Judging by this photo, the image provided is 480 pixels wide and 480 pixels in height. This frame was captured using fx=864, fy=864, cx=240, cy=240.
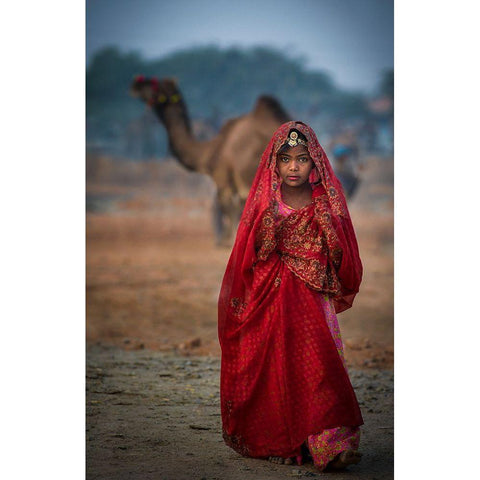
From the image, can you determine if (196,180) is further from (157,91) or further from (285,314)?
(285,314)

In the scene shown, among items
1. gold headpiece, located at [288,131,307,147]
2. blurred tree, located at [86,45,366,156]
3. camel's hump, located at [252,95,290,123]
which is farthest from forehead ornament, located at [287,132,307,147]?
camel's hump, located at [252,95,290,123]

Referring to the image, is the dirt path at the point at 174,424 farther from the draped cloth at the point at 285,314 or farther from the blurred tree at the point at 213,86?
the blurred tree at the point at 213,86

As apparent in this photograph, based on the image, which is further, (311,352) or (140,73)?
(140,73)

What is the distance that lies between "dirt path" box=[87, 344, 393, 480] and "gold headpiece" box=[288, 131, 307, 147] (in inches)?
70.5

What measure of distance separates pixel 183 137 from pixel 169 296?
1737 millimetres

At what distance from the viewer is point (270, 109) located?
9.12m

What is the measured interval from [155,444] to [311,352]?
129cm

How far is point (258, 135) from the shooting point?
909cm

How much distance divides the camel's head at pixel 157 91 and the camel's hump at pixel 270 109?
0.90 metres

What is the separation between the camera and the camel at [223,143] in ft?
29.8

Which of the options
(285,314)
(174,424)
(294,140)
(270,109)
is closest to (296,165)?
(294,140)

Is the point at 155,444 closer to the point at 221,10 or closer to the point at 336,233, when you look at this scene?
the point at 336,233

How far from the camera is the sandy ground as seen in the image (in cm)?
661

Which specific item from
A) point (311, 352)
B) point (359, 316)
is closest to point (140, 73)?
point (359, 316)
